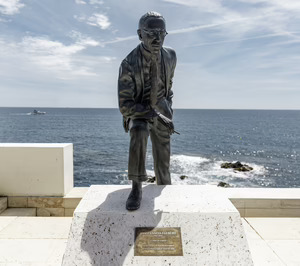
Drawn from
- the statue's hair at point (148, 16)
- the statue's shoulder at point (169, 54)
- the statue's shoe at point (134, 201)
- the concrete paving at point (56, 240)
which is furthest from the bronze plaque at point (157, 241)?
the statue's hair at point (148, 16)

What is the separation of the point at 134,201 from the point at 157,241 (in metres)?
0.56

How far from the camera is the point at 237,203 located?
17.4 feet

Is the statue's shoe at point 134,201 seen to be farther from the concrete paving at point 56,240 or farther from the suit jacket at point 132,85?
the concrete paving at point 56,240

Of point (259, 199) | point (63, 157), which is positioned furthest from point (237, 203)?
point (63, 157)

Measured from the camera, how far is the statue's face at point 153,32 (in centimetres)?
361

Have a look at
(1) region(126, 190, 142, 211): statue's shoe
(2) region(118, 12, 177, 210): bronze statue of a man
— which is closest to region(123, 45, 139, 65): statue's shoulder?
(2) region(118, 12, 177, 210): bronze statue of a man

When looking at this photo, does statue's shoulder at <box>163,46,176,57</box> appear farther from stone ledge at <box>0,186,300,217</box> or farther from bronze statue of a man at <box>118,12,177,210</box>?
stone ledge at <box>0,186,300,217</box>

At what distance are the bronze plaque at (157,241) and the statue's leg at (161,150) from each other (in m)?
1.18

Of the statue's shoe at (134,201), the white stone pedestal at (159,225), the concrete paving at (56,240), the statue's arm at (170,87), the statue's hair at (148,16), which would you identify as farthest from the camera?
the statue's arm at (170,87)

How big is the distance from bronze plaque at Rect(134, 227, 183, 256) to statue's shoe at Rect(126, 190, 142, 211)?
255 millimetres

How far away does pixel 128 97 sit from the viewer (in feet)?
12.7

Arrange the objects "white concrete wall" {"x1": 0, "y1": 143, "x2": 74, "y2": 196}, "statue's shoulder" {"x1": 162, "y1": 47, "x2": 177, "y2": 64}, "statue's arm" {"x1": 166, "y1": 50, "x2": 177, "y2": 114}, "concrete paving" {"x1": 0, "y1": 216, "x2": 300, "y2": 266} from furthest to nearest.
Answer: "white concrete wall" {"x1": 0, "y1": 143, "x2": 74, "y2": 196} → "statue's arm" {"x1": 166, "y1": 50, "x2": 177, "y2": 114} → "statue's shoulder" {"x1": 162, "y1": 47, "x2": 177, "y2": 64} → "concrete paving" {"x1": 0, "y1": 216, "x2": 300, "y2": 266}

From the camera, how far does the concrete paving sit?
12.3ft

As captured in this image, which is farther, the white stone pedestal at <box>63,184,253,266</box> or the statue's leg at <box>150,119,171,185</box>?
the statue's leg at <box>150,119,171,185</box>
